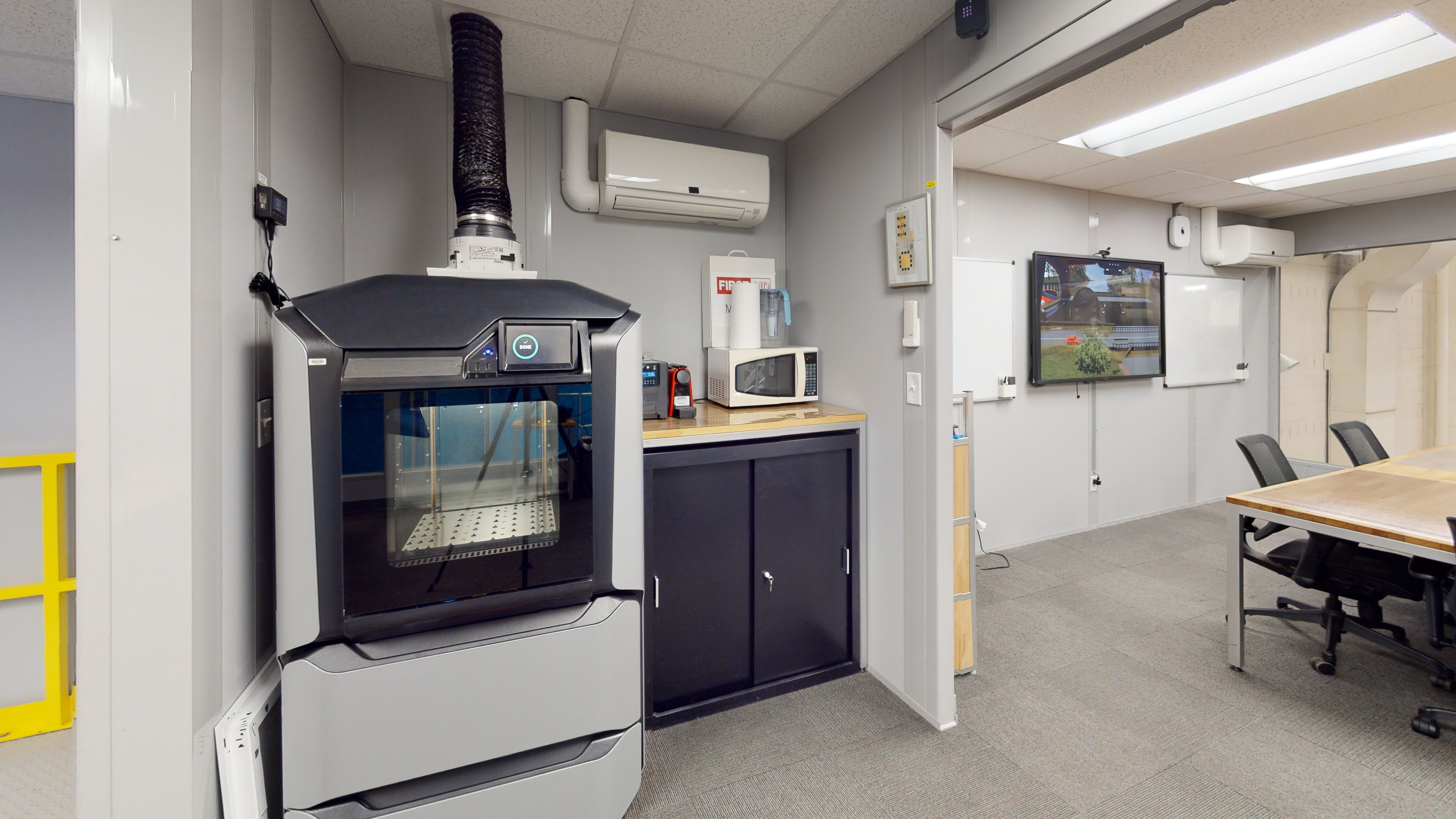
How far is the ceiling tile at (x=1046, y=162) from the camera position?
10.4 ft

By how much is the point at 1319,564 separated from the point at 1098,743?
1313mm

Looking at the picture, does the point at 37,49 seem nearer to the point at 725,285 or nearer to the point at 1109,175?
the point at 725,285

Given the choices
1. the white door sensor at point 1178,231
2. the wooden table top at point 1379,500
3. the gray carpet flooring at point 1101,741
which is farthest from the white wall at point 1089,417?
the wooden table top at point 1379,500

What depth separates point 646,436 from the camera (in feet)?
6.22

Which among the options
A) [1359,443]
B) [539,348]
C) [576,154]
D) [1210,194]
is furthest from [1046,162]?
[539,348]

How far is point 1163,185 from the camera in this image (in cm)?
389

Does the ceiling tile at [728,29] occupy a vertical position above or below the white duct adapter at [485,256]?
above

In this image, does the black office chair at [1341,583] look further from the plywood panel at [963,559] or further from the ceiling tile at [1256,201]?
the ceiling tile at [1256,201]

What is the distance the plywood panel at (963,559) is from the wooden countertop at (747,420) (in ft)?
2.03

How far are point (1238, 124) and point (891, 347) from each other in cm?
233

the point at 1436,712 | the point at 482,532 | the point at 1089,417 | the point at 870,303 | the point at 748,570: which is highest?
the point at 870,303

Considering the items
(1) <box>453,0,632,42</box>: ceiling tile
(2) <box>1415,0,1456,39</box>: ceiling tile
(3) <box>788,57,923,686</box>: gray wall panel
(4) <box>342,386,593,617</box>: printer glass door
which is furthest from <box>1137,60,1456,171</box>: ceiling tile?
(4) <box>342,386,593,617</box>: printer glass door

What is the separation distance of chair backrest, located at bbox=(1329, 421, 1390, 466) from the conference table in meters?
0.47

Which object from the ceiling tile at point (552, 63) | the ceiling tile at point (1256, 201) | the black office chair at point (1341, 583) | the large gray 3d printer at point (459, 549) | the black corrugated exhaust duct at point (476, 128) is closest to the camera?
the large gray 3d printer at point (459, 549)
